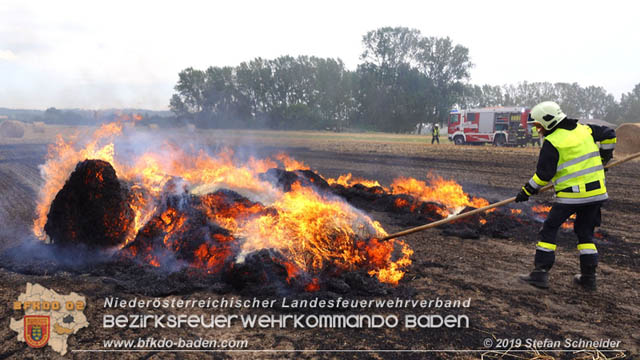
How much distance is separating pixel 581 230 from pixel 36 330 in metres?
6.51

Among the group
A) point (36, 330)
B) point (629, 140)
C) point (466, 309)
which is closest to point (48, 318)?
point (36, 330)

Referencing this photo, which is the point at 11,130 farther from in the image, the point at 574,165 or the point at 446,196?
the point at 574,165

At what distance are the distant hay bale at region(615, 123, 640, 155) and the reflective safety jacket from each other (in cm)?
1993

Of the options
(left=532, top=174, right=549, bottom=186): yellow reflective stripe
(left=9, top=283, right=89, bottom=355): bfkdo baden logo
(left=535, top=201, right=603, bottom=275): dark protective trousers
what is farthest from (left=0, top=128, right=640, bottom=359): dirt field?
(left=532, top=174, right=549, bottom=186): yellow reflective stripe

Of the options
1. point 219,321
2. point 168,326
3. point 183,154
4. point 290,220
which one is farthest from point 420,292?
point 183,154

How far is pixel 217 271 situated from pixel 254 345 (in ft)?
5.63

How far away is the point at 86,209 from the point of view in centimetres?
576

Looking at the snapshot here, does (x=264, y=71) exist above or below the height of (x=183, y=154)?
above

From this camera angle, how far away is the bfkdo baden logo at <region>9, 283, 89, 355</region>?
11.6 feet

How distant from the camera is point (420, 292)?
4727 mm

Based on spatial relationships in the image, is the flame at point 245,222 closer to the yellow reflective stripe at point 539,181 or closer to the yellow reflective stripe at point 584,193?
the yellow reflective stripe at point 539,181

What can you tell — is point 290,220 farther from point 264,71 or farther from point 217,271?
point 264,71

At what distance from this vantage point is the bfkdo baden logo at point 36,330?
3.50 metres

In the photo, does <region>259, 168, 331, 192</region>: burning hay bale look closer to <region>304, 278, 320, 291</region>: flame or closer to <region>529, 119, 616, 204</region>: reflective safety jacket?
<region>304, 278, 320, 291</region>: flame
